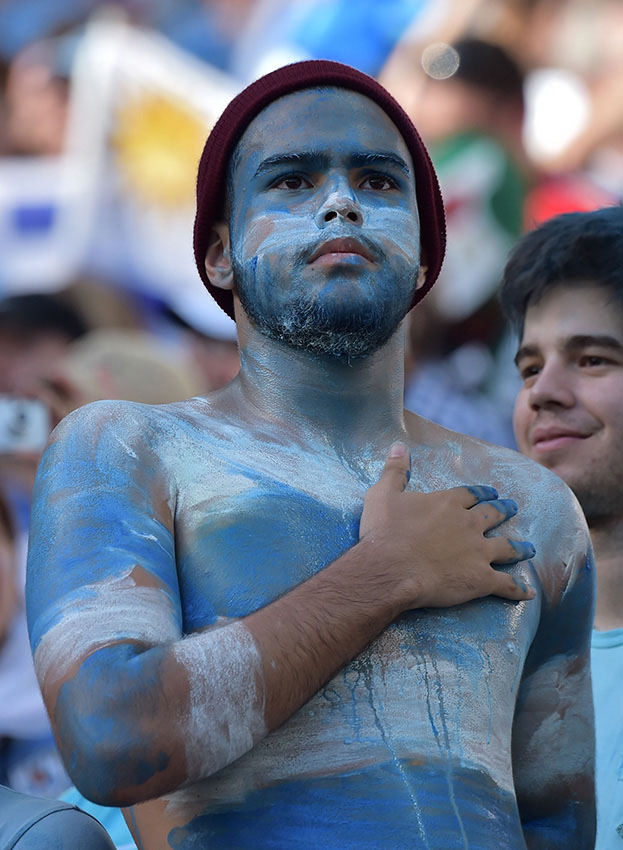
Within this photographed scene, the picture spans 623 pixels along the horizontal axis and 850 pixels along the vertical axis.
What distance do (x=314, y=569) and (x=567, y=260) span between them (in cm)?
179

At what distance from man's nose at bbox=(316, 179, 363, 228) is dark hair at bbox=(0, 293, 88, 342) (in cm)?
381

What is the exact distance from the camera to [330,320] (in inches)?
87.2

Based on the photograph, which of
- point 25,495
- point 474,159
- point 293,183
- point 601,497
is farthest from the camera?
point 474,159

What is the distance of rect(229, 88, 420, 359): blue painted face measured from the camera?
221cm

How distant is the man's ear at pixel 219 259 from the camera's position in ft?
8.04

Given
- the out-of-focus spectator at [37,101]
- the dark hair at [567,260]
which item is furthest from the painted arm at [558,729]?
the out-of-focus spectator at [37,101]

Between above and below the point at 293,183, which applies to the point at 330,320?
below

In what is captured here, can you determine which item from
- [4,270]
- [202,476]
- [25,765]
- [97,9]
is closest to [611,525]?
[202,476]

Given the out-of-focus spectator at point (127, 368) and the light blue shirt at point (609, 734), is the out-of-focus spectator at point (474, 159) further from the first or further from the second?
A: the light blue shirt at point (609, 734)

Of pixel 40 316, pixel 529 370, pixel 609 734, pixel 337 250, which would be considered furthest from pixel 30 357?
pixel 337 250

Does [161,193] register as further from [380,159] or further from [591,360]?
[380,159]

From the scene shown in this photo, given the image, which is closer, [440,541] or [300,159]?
[440,541]

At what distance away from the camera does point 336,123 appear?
2332mm

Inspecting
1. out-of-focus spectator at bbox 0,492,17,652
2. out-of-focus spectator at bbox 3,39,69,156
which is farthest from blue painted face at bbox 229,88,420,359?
out-of-focus spectator at bbox 3,39,69,156
